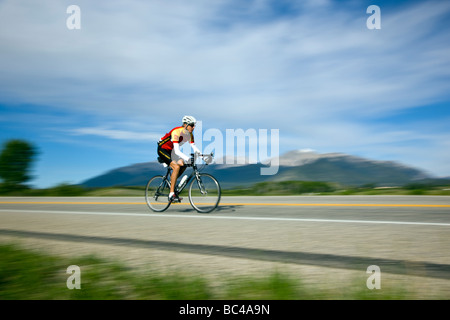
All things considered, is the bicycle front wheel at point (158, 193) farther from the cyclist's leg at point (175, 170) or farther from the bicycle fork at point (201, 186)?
the bicycle fork at point (201, 186)

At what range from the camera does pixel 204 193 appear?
9.69 metres

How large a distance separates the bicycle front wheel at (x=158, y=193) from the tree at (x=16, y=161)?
32.9 meters

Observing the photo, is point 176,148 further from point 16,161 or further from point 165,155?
point 16,161

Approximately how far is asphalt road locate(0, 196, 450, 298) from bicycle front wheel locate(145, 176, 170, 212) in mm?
1301

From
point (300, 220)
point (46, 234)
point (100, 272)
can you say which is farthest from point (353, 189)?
point (100, 272)

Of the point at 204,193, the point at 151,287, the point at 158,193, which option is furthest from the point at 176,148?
the point at 151,287

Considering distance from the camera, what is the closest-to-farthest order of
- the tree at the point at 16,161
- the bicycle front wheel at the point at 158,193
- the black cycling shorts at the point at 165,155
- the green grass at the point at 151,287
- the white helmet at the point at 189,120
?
the green grass at the point at 151,287, the white helmet at the point at 189,120, the black cycling shorts at the point at 165,155, the bicycle front wheel at the point at 158,193, the tree at the point at 16,161

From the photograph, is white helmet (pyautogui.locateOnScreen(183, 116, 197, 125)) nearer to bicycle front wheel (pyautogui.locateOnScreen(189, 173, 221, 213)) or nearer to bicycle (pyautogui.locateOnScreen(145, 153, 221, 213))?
bicycle (pyautogui.locateOnScreen(145, 153, 221, 213))

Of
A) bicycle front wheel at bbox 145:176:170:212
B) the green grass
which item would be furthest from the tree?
the green grass

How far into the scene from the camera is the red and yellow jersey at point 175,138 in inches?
369

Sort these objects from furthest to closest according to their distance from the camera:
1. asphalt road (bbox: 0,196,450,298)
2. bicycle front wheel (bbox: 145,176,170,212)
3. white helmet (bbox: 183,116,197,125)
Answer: bicycle front wheel (bbox: 145,176,170,212) → white helmet (bbox: 183,116,197,125) → asphalt road (bbox: 0,196,450,298)

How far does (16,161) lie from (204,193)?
1472 inches

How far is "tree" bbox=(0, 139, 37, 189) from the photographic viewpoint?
39688 mm

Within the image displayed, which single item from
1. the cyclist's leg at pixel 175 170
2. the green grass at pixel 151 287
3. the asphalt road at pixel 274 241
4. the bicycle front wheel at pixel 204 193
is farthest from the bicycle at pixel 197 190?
the green grass at pixel 151 287
